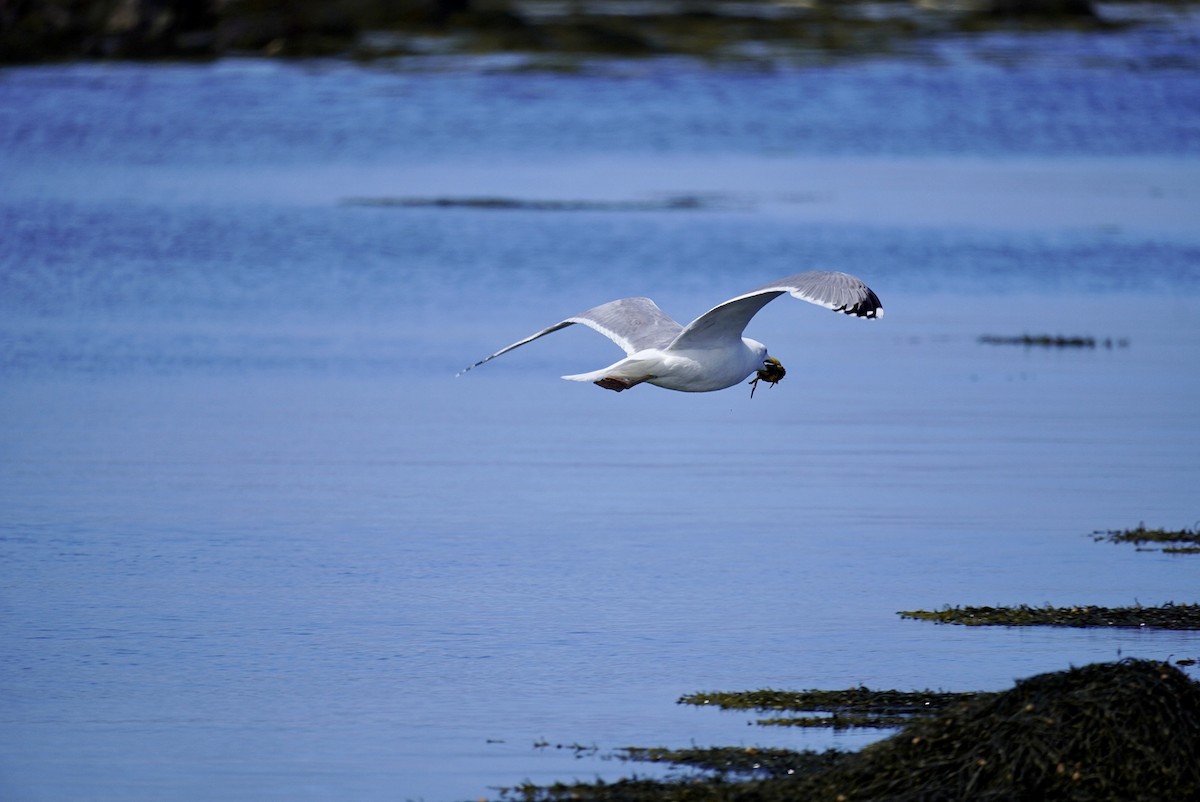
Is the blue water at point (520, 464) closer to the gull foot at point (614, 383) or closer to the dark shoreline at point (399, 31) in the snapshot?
the gull foot at point (614, 383)

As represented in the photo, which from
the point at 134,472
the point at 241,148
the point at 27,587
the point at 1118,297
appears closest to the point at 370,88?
the point at 241,148

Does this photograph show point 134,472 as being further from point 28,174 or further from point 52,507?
point 28,174

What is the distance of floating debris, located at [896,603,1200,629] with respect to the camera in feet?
36.3

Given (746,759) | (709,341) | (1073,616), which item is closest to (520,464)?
(709,341)

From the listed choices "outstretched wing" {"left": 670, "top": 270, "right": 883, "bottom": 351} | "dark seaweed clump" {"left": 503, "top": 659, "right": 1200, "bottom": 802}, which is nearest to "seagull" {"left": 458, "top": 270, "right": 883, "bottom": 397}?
"outstretched wing" {"left": 670, "top": 270, "right": 883, "bottom": 351}

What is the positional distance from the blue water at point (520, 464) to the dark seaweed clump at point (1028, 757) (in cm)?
73

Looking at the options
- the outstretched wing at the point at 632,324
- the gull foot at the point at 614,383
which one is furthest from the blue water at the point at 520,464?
the outstretched wing at the point at 632,324

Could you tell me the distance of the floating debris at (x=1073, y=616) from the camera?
1108cm

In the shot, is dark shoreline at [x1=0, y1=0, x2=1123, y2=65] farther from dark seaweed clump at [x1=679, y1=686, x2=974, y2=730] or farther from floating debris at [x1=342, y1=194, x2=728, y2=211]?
dark seaweed clump at [x1=679, y1=686, x2=974, y2=730]

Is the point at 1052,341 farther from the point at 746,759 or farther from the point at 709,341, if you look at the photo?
the point at 746,759

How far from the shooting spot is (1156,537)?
1328 centimetres

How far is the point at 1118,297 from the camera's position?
24.6m

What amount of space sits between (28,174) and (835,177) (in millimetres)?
13258

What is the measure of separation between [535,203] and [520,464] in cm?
1780
